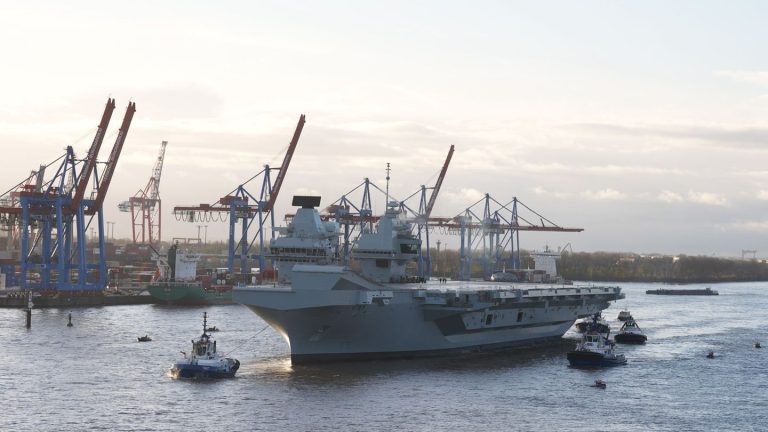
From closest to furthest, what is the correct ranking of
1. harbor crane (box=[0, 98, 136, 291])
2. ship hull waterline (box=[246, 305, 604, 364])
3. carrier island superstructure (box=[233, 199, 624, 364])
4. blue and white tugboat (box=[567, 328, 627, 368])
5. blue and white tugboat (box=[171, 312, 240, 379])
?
1. blue and white tugboat (box=[171, 312, 240, 379])
2. carrier island superstructure (box=[233, 199, 624, 364])
3. ship hull waterline (box=[246, 305, 604, 364])
4. blue and white tugboat (box=[567, 328, 627, 368])
5. harbor crane (box=[0, 98, 136, 291])

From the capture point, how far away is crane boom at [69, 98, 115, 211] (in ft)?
381

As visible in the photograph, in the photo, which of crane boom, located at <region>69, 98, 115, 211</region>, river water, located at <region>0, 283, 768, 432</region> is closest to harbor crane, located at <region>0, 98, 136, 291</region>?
crane boom, located at <region>69, 98, 115, 211</region>

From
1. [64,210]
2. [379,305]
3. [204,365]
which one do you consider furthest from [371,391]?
[64,210]

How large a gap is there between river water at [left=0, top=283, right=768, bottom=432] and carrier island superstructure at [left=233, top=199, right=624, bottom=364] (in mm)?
1428

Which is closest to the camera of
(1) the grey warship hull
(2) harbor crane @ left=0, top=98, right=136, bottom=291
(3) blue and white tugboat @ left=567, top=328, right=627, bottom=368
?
(1) the grey warship hull

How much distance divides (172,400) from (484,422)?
46.8 ft

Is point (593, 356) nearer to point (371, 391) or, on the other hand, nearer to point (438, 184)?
point (371, 391)

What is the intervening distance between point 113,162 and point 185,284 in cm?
1712

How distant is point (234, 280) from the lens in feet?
445

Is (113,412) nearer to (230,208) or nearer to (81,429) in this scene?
(81,429)

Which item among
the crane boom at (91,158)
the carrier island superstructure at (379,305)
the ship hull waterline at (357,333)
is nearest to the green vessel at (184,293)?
the crane boom at (91,158)

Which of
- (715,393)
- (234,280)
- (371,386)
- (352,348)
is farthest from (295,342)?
(234,280)

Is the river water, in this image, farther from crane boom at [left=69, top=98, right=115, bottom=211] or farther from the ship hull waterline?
crane boom at [left=69, top=98, right=115, bottom=211]

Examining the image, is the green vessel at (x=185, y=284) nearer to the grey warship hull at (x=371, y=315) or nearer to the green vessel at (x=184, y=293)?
the green vessel at (x=184, y=293)
